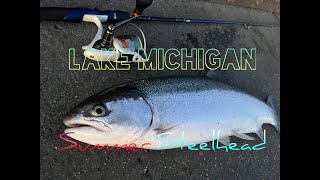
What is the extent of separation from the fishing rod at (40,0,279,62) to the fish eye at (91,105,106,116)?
0.41m

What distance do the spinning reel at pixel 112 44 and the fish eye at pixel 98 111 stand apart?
1.34ft

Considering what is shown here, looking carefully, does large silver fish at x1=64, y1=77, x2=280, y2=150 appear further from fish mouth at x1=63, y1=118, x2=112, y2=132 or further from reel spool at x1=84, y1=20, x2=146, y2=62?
reel spool at x1=84, y1=20, x2=146, y2=62

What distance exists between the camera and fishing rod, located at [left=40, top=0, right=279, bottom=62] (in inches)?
75.5

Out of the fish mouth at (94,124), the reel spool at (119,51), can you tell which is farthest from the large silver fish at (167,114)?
the reel spool at (119,51)

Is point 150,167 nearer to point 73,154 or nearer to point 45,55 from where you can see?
point 73,154

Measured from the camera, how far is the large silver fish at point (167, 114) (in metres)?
1.74

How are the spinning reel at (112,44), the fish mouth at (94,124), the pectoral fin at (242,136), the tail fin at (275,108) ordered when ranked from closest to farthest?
the fish mouth at (94,124) → the spinning reel at (112,44) → the pectoral fin at (242,136) → the tail fin at (275,108)

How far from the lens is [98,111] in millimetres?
1732

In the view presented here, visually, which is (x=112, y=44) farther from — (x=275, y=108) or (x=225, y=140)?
(x=275, y=108)

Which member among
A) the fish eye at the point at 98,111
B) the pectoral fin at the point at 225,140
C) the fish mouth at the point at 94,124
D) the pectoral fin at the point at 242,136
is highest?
the fish eye at the point at 98,111

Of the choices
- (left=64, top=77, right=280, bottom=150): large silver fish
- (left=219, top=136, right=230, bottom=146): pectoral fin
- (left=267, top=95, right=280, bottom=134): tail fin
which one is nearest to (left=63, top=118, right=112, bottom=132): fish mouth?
(left=64, top=77, right=280, bottom=150): large silver fish

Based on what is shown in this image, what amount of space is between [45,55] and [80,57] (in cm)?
26

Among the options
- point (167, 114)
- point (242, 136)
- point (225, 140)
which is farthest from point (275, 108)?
point (167, 114)

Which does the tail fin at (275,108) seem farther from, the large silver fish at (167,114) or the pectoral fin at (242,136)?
the pectoral fin at (242,136)
